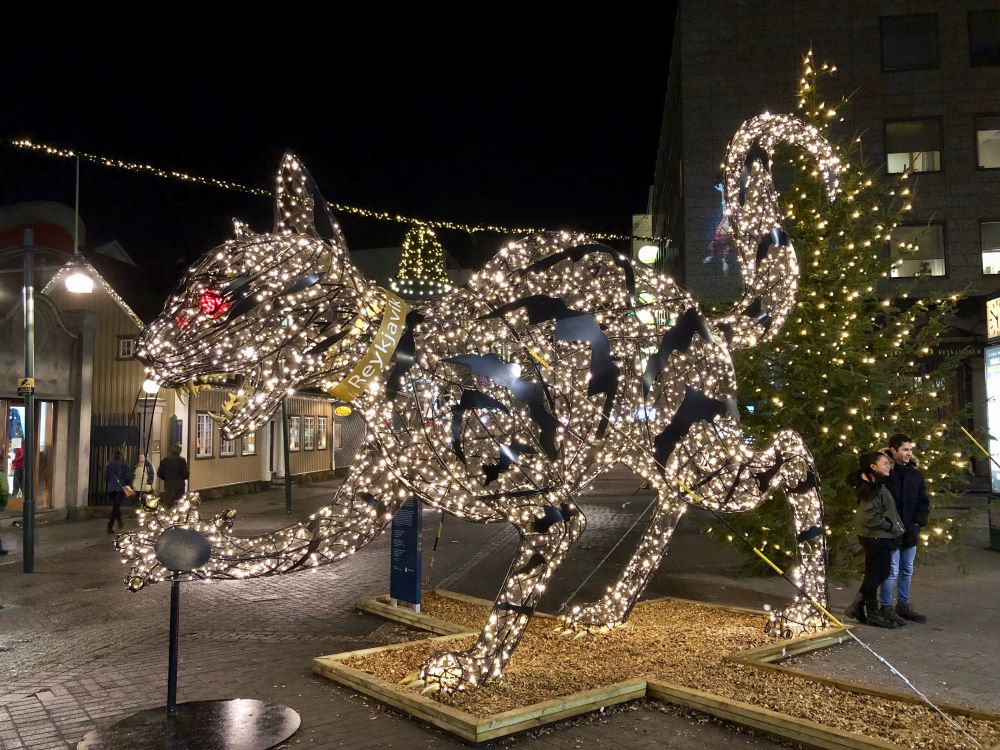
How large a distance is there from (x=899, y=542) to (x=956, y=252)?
15.2m

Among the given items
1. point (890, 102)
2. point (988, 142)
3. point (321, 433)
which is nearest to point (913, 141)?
point (890, 102)

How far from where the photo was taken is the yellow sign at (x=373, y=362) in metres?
4.34

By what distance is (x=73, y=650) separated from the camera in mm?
6223

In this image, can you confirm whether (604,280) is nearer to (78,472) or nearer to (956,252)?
(78,472)

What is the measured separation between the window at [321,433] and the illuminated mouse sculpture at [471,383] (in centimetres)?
2079

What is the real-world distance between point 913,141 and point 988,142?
162cm

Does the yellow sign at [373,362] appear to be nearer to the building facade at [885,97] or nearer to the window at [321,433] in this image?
the building facade at [885,97]

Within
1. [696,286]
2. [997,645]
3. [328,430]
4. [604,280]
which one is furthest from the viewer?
[328,430]

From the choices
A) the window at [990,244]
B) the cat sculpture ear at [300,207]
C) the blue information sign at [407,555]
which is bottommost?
the blue information sign at [407,555]

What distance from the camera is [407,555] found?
7074mm

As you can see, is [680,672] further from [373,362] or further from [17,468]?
[17,468]

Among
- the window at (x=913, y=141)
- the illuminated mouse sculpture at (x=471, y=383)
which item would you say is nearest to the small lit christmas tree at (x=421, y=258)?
the window at (x=913, y=141)

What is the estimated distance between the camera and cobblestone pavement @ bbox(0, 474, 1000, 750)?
436 cm

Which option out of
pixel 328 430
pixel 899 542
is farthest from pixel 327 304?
pixel 328 430
